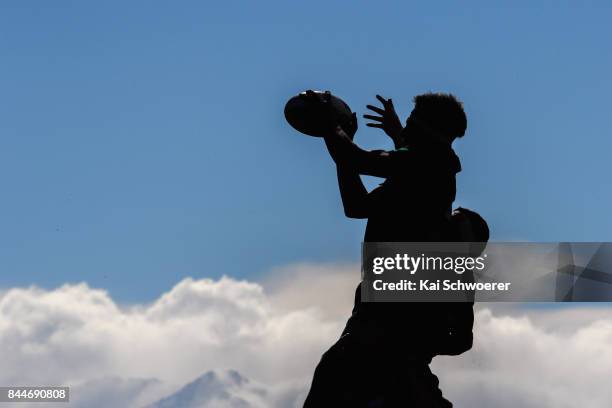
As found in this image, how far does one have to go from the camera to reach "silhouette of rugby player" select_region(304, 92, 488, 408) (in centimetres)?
1429

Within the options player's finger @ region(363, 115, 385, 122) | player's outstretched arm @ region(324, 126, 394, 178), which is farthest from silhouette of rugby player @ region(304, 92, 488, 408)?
player's finger @ region(363, 115, 385, 122)

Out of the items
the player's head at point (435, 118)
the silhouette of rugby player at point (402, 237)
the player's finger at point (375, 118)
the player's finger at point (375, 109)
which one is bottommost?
the silhouette of rugby player at point (402, 237)

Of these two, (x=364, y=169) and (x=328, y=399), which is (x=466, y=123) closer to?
(x=364, y=169)

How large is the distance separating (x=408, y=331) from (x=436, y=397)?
2.22 ft

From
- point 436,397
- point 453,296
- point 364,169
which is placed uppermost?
point 364,169

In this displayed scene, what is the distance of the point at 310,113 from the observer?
48.9ft

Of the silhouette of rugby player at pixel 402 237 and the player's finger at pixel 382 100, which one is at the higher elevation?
the player's finger at pixel 382 100

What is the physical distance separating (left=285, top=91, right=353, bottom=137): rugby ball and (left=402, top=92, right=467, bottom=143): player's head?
0.64 m

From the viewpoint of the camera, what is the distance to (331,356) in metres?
14.4

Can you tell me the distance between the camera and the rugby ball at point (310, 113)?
586 inches

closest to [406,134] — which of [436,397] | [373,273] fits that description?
[373,273]

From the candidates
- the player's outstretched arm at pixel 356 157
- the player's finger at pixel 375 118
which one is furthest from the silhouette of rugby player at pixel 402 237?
the player's finger at pixel 375 118

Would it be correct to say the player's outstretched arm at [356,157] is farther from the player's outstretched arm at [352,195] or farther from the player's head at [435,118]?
the player's head at [435,118]

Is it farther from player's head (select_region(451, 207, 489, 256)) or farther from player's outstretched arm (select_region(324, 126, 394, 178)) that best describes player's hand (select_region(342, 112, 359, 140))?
player's head (select_region(451, 207, 489, 256))
